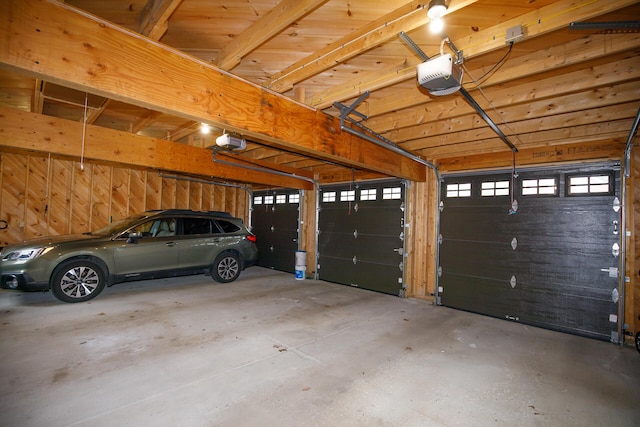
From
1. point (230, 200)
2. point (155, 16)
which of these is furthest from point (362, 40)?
point (230, 200)

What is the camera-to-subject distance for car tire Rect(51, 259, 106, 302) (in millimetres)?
4383

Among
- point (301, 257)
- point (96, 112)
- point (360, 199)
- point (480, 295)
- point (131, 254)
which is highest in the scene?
point (96, 112)

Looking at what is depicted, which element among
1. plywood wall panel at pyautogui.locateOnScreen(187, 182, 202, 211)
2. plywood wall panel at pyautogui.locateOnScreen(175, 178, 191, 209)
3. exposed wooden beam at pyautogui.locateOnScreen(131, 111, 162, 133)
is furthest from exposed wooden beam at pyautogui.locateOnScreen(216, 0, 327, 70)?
plywood wall panel at pyautogui.locateOnScreen(187, 182, 202, 211)

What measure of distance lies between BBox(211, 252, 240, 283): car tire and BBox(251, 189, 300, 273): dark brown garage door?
1.74 metres

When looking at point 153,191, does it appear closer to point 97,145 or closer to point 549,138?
point 97,145

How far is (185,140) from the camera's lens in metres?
5.77

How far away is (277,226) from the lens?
8375 mm

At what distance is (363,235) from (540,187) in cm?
320

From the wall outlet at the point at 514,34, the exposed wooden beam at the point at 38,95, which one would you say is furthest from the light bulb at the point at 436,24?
the exposed wooden beam at the point at 38,95

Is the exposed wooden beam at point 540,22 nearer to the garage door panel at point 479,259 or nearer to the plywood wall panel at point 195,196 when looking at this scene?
the garage door panel at point 479,259

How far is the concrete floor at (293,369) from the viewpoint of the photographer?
2109 mm

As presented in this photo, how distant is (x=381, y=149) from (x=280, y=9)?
111 inches

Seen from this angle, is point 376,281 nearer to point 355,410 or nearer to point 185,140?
point 355,410

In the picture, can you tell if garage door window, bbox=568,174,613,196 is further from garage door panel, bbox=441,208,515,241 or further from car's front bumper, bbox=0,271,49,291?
car's front bumper, bbox=0,271,49,291
